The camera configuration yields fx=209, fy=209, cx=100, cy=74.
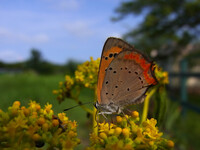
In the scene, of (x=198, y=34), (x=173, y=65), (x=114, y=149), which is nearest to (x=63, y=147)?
(x=114, y=149)

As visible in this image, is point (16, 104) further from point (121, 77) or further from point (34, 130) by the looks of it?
point (121, 77)

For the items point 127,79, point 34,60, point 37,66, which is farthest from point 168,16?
point 34,60

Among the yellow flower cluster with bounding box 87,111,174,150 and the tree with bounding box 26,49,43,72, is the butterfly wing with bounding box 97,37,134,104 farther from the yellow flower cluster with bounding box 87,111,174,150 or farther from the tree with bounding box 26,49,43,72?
the tree with bounding box 26,49,43,72

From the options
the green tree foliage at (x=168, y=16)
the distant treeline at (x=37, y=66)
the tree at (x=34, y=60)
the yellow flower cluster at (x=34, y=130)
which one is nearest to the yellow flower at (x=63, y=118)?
the yellow flower cluster at (x=34, y=130)

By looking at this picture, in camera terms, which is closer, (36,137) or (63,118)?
(36,137)

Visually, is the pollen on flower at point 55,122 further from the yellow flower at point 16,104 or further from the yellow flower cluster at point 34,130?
the yellow flower at point 16,104

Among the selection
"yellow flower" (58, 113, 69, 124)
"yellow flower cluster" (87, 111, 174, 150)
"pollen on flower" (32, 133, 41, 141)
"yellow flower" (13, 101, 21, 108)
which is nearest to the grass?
"yellow flower" (13, 101, 21, 108)
